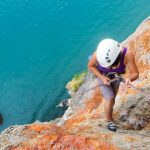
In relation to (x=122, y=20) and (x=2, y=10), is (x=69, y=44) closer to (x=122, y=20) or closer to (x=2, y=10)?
(x=122, y=20)

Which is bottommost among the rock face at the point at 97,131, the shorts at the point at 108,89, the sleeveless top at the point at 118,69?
the rock face at the point at 97,131

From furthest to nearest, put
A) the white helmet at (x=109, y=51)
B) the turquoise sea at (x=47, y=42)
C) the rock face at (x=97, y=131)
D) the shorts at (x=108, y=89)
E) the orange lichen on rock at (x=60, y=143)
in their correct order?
the turquoise sea at (x=47, y=42), the shorts at (x=108, y=89), the white helmet at (x=109, y=51), the rock face at (x=97, y=131), the orange lichen on rock at (x=60, y=143)

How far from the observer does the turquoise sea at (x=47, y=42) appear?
42.4 metres

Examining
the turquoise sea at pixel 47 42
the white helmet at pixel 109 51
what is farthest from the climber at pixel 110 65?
the turquoise sea at pixel 47 42

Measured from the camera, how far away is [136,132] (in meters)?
10.3

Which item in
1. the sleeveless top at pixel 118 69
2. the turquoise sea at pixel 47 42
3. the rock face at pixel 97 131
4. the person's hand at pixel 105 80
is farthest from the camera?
the turquoise sea at pixel 47 42

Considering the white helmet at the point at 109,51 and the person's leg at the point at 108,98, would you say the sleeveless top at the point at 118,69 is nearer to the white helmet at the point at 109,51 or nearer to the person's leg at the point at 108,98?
the white helmet at the point at 109,51

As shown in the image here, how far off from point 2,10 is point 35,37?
10.3 metres

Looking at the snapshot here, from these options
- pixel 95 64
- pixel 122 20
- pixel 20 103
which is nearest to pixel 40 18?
pixel 122 20

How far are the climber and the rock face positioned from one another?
1.98 ft

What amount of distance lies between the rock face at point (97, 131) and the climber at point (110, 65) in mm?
603

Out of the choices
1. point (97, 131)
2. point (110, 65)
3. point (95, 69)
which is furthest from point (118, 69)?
point (97, 131)

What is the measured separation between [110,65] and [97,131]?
Answer: 1767 millimetres

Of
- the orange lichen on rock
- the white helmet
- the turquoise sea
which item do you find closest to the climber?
the white helmet
